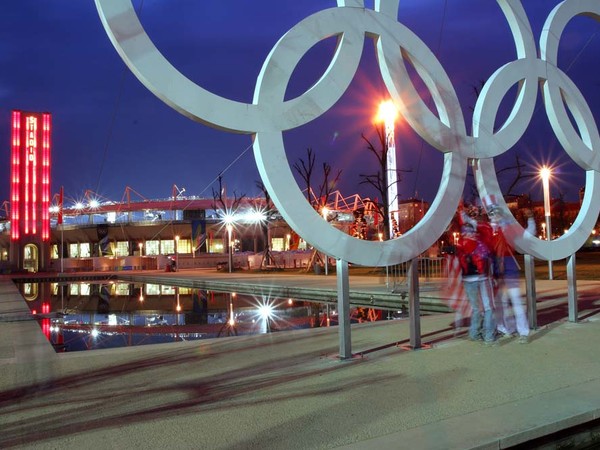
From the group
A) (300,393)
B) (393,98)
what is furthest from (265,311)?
(300,393)

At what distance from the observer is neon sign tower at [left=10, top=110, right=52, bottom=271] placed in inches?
1838

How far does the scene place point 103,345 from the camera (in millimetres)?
10359

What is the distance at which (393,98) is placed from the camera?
7.72 meters

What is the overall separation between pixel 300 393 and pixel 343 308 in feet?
5.32

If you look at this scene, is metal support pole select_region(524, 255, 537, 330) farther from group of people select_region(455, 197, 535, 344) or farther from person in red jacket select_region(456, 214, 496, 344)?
person in red jacket select_region(456, 214, 496, 344)

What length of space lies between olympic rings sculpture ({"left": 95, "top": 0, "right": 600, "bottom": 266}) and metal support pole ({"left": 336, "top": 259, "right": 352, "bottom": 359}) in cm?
17

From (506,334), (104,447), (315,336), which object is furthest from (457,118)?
(104,447)

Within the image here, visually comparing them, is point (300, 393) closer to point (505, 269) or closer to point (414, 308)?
point (414, 308)

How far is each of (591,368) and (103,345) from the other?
8167mm

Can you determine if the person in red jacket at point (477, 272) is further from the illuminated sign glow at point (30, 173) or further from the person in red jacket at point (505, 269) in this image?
the illuminated sign glow at point (30, 173)

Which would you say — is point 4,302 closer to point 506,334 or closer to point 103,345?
point 103,345

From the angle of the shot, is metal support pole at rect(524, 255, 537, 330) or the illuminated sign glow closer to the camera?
metal support pole at rect(524, 255, 537, 330)

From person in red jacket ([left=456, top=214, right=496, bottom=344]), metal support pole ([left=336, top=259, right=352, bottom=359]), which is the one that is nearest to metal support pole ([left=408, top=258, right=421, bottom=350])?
person in red jacket ([left=456, top=214, right=496, bottom=344])

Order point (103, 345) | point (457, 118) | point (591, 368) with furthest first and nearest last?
1. point (103, 345)
2. point (457, 118)
3. point (591, 368)
